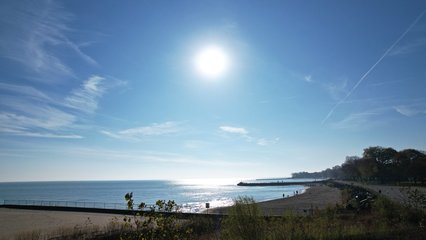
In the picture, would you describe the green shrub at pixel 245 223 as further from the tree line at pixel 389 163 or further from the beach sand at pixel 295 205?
the tree line at pixel 389 163

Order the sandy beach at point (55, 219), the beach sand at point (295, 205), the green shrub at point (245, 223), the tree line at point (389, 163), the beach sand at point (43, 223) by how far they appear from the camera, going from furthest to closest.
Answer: the tree line at point (389, 163) < the beach sand at point (295, 205) < the sandy beach at point (55, 219) < the beach sand at point (43, 223) < the green shrub at point (245, 223)

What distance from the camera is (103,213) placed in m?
50.8

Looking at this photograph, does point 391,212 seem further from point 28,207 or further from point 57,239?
point 28,207

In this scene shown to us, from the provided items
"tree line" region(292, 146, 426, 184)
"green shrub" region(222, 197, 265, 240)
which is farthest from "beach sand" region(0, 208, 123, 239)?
"tree line" region(292, 146, 426, 184)

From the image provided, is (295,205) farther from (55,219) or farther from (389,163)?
(389,163)

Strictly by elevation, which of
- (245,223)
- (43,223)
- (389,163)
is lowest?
(43,223)

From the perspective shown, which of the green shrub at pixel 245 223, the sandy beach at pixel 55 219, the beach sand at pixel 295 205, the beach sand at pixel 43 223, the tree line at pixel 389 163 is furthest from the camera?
the tree line at pixel 389 163

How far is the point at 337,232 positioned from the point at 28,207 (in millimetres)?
64222

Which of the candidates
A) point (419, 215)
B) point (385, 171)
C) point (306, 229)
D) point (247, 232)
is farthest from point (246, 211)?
point (385, 171)

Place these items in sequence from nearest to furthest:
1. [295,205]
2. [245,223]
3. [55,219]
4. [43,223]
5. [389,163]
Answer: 1. [245,223]
2. [43,223]
3. [55,219]
4. [295,205]
5. [389,163]

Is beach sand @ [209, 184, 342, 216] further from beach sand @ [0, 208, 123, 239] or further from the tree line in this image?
the tree line

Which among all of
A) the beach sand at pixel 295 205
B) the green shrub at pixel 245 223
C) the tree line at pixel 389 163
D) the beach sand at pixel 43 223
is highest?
the tree line at pixel 389 163

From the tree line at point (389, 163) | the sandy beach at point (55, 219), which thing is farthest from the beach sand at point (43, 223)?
the tree line at point (389, 163)

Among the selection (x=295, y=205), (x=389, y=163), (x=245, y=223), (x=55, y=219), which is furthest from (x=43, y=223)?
(x=389, y=163)
